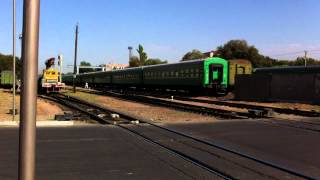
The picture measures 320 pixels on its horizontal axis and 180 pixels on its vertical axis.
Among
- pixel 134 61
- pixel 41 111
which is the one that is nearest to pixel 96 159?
pixel 41 111

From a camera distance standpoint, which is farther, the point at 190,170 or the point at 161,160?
the point at 161,160

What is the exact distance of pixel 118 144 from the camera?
12.6 meters

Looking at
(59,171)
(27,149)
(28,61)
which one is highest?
(28,61)

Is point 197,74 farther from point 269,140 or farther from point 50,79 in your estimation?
point 269,140

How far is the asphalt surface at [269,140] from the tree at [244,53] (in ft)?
314

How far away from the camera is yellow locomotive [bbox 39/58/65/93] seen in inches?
2087

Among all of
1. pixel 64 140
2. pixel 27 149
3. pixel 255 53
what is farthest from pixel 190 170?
pixel 255 53

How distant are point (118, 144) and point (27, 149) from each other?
957cm

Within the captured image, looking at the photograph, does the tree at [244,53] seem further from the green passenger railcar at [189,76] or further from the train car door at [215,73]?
the train car door at [215,73]

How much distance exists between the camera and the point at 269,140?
45.0 feet

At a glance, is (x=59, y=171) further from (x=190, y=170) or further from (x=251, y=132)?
(x=251, y=132)

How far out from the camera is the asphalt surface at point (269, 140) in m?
10.3

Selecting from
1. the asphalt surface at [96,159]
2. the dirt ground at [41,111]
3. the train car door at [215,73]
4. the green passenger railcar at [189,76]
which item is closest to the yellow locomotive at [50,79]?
the green passenger railcar at [189,76]

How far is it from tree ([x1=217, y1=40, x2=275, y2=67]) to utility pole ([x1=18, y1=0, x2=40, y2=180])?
363 ft
